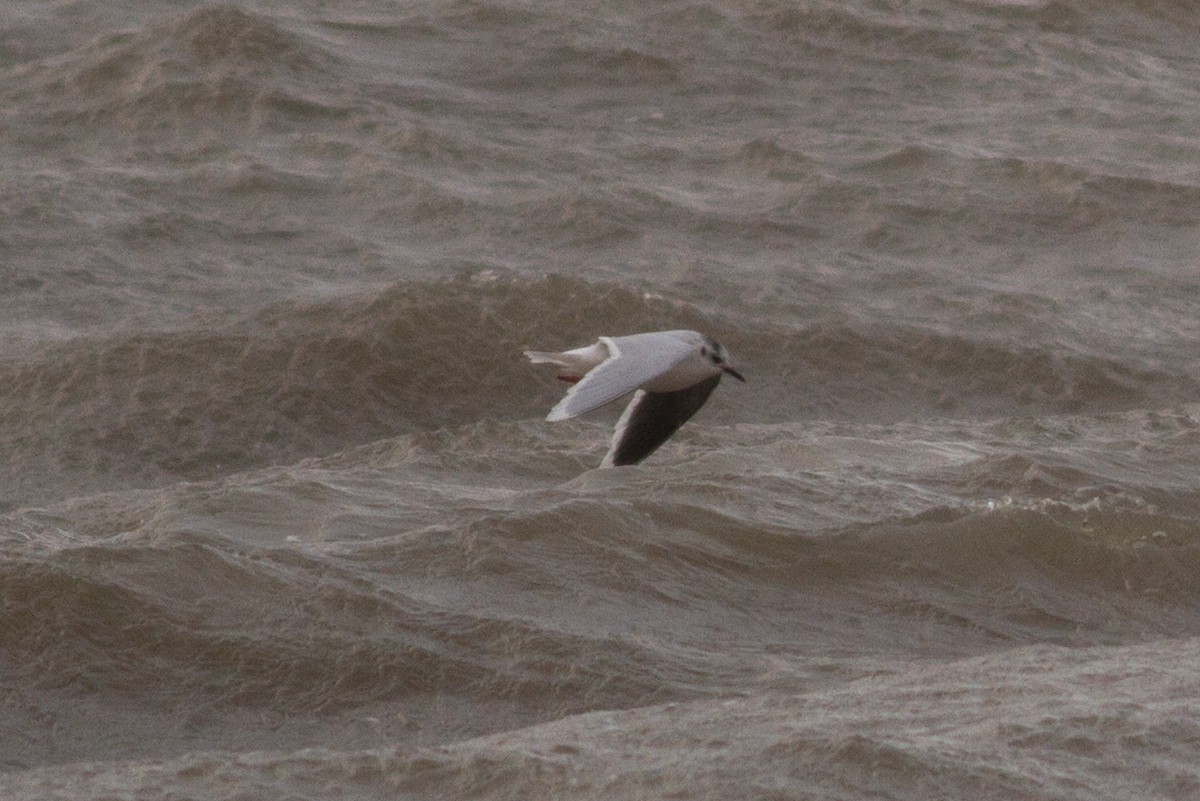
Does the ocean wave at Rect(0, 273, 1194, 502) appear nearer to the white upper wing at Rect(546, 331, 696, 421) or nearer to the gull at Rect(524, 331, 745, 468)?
the gull at Rect(524, 331, 745, 468)

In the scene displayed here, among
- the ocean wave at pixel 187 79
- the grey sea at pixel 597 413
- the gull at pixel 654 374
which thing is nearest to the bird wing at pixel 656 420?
the gull at pixel 654 374

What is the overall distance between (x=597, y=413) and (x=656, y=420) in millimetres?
1484

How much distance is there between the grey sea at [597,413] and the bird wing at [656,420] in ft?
0.40

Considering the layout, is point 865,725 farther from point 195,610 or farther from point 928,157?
point 928,157

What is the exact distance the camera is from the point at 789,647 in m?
6.03

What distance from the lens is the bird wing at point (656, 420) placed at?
688 cm

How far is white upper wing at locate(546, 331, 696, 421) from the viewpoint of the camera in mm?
5898

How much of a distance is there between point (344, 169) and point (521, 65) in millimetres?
1813

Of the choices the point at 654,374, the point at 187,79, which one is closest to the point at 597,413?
the point at 654,374

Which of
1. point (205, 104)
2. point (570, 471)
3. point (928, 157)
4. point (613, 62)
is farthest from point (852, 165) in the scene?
point (570, 471)

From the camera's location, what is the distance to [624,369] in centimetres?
621

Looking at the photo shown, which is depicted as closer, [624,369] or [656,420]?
[624,369]

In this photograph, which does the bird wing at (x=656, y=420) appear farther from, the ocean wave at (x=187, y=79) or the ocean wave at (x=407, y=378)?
the ocean wave at (x=187, y=79)

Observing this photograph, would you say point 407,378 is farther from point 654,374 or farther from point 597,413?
point 654,374
